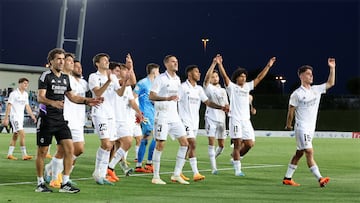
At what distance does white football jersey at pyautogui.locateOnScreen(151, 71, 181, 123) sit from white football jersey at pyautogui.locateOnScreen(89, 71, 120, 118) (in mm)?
764

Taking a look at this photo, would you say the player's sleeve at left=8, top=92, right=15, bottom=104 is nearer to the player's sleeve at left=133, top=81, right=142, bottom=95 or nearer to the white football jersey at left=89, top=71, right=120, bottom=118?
the player's sleeve at left=133, top=81, right=142, bottom=95

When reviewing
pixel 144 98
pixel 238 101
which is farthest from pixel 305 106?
pixel 144 98

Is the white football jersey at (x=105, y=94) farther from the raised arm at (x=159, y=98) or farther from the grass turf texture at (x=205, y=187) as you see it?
the grass turf texture at (x=205, y=187)

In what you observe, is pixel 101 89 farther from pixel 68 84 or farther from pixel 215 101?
pixel 215 101

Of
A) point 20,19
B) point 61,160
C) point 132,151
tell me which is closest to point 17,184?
point 61,160

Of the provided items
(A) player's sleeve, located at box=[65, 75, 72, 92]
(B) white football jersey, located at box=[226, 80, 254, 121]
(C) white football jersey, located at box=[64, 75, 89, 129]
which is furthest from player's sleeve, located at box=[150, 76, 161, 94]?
(B) white football jersey, located at box=[226, 80, 254, 121]

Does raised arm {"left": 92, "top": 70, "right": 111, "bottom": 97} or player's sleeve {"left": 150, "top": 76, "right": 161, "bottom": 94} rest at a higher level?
player's sleeve {"left": 150, "top": 76, "right": 161, "bottom": 94}

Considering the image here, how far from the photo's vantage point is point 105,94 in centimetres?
1304

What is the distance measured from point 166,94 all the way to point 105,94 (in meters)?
1.17

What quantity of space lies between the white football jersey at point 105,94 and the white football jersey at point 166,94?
0.76 metres

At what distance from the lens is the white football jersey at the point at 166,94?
13375 millimetres

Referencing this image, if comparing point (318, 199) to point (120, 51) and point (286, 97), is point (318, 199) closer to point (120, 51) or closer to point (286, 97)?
point (286, 97)

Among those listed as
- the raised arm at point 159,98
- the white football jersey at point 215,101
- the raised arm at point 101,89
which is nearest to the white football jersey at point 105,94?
the raised arm at point 101,89

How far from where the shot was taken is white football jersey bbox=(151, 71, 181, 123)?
13.4 m
